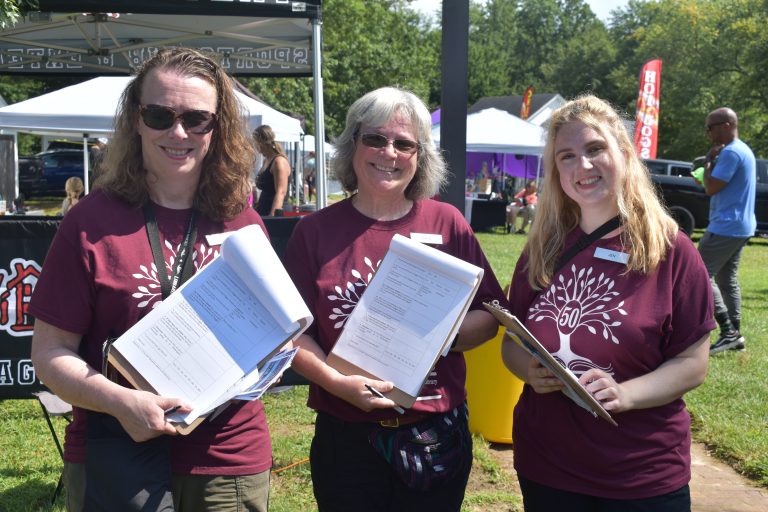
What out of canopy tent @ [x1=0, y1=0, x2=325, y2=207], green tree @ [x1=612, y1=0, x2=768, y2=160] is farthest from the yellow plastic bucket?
green tree @ [x1=612, y1=0, x2=768, y2=160]

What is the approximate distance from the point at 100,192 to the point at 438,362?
1.15m

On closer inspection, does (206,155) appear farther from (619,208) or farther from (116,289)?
(619,208)

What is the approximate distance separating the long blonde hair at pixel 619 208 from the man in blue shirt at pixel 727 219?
536 centimetres

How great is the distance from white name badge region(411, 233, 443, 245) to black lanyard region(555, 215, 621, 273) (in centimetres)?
39

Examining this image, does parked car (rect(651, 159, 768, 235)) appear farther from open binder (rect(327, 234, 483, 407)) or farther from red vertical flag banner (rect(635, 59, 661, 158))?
open binder (rect(327, 234, 483, 407))

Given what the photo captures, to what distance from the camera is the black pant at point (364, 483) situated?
95.7 inches

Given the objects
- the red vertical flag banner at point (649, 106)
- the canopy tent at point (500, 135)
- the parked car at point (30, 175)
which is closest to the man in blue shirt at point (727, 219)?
the canopy tent at point (500, 135)

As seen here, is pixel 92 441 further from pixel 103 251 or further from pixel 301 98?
pixel 301 98

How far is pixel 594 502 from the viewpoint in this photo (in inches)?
91.3

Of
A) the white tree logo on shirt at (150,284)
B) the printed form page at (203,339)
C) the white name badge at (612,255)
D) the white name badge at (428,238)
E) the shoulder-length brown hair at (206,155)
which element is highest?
the shoulder-length brown hair at (206,155)

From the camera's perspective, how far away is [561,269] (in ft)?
7.86

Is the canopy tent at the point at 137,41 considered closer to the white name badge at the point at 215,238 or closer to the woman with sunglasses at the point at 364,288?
the woman with sunglasses at the point at 364,288

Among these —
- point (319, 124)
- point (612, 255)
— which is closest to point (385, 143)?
point (612, 255)

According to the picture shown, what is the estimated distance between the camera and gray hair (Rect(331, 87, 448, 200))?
249cm
